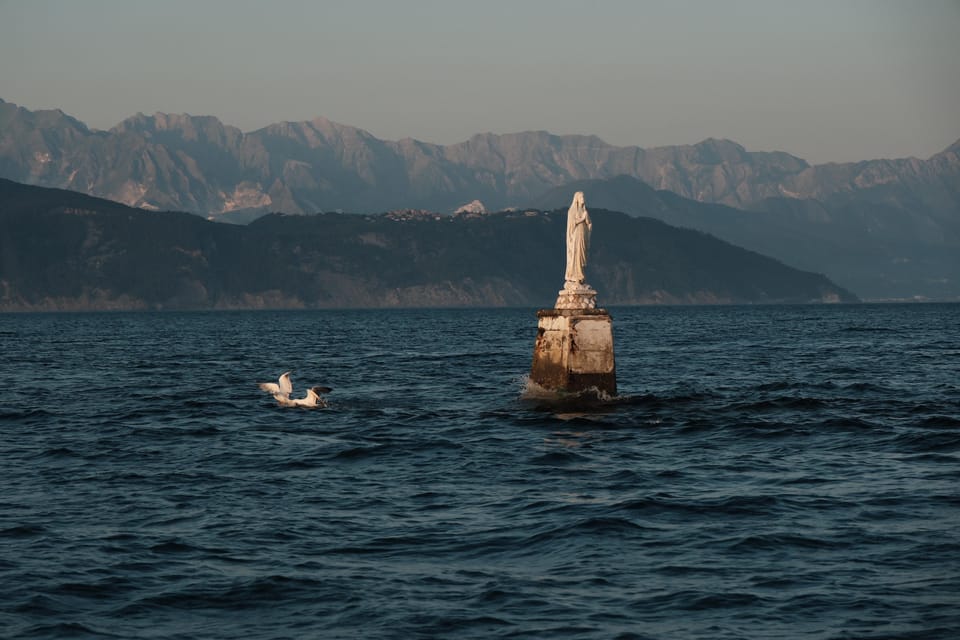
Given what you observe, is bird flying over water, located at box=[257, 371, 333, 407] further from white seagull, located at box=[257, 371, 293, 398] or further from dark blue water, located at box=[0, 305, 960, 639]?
dark blue water, located at box=[0, 305, 960, 639]

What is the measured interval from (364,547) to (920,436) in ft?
59.1

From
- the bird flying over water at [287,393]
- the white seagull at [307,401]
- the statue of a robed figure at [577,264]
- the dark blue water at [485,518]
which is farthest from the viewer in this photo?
the white seagull at [307,401]

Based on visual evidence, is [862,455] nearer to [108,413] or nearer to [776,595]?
[776,595]

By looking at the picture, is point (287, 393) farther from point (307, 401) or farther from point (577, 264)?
point (577, 264)

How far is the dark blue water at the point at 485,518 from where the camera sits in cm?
1728

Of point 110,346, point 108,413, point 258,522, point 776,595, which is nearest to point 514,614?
point 776,595

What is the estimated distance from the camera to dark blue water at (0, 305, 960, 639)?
56.7ft

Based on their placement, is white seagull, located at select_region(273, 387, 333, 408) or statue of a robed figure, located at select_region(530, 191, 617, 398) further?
white seagull, located at select_region(273, 387, 333, 408)

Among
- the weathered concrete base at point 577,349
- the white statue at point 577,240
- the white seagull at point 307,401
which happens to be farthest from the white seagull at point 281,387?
the white statue at point 577,240

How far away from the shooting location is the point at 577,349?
38.9m

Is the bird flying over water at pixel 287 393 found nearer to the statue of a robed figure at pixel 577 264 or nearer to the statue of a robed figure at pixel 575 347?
the statue of a robed figure at pixel 575 347

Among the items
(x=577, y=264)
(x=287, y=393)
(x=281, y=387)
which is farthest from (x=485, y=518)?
(x=287, y=393)

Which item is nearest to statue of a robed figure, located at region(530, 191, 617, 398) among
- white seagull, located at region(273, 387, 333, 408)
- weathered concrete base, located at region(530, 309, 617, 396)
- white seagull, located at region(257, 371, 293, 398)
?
weathered concrete base, located at region(530, 309, 617, 396)

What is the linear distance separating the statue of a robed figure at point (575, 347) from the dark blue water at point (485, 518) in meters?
0.94
